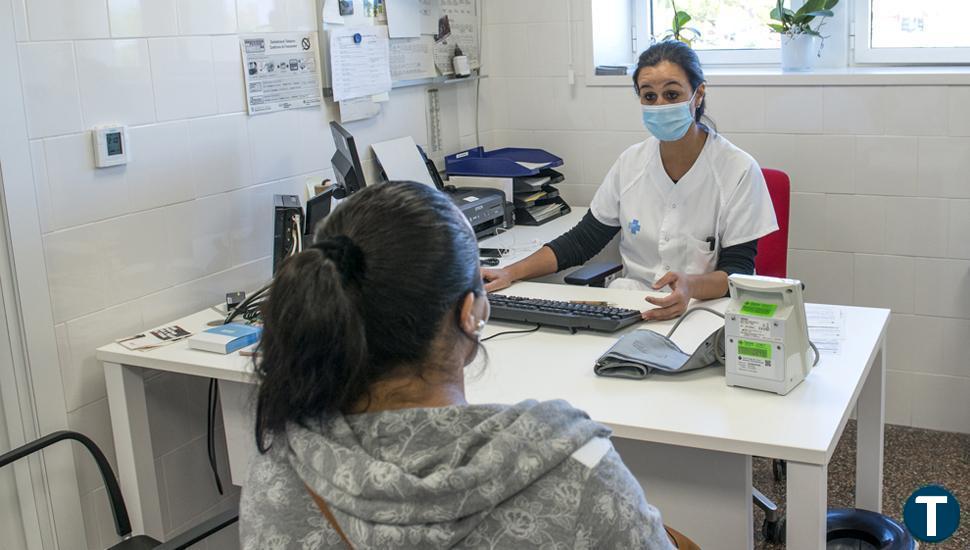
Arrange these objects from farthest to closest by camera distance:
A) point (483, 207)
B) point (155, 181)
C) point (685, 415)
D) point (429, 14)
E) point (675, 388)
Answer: point (429, 14), point (483, 207), point (155, 181), point (675, 388), point (685, 415)

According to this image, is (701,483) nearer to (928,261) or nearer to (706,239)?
(706,239)

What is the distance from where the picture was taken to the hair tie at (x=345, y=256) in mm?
1098

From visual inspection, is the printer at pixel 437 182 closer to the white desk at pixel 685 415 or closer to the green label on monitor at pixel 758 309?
the white desk at pixel 685 415

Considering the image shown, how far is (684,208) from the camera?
2771 millimetres

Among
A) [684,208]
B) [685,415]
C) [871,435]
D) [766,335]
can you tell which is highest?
[684,208]

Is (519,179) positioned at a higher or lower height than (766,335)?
higher

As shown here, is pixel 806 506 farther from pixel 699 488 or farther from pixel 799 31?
pixel 799 31

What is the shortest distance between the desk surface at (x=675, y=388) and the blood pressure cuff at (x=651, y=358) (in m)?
0.02

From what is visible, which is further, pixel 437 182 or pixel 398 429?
pixel 437 182

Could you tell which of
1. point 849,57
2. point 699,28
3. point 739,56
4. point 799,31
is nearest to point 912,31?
point 849,57

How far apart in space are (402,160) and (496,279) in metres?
0.81

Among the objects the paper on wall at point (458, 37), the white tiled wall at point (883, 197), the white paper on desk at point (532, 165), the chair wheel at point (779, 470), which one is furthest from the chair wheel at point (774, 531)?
the paper on wall at point (458, 37)

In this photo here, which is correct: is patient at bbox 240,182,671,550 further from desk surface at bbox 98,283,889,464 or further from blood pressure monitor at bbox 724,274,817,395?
blood pressure monitor at bbox 724,274,817,395

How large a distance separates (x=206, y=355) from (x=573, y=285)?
99 centimetres
